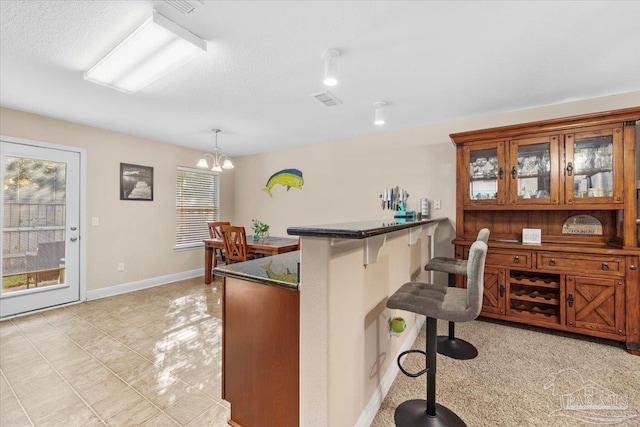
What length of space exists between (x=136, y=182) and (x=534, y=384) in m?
5.25

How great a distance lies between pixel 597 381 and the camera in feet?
6.42

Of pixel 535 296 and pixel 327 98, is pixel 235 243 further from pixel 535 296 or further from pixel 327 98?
pixel 535 296

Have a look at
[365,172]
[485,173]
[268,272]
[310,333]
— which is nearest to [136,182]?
[365,172]

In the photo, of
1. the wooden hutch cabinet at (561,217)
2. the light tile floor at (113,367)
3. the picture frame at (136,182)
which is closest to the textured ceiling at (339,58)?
the wooden hutch cabinet at (561,217)

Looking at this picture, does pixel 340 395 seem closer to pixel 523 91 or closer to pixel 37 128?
pixel 523 91

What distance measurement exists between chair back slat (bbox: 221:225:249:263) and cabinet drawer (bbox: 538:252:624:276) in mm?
3374

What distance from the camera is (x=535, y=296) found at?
274 cm

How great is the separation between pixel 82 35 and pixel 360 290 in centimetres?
241

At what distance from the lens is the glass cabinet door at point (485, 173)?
2965 mm

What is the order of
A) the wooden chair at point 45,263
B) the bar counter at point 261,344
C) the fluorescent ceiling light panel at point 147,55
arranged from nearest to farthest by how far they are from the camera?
the bar counter at point 261,344 < the fluorescent ceiling light panel at point 147,55 < the wooden chair at point 45,263

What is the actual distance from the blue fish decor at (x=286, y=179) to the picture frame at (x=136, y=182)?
1.92 m

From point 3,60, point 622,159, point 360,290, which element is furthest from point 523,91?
point 3,60

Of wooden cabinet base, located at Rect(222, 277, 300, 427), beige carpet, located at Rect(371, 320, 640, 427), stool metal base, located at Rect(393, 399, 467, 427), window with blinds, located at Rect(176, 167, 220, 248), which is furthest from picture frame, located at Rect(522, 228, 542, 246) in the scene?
window with blinds, located at Rect(176, 167, 220, 248)

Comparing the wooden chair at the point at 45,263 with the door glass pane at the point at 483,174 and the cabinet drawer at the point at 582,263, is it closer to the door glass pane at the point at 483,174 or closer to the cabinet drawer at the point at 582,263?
the door glass pane at the point at 483,174
